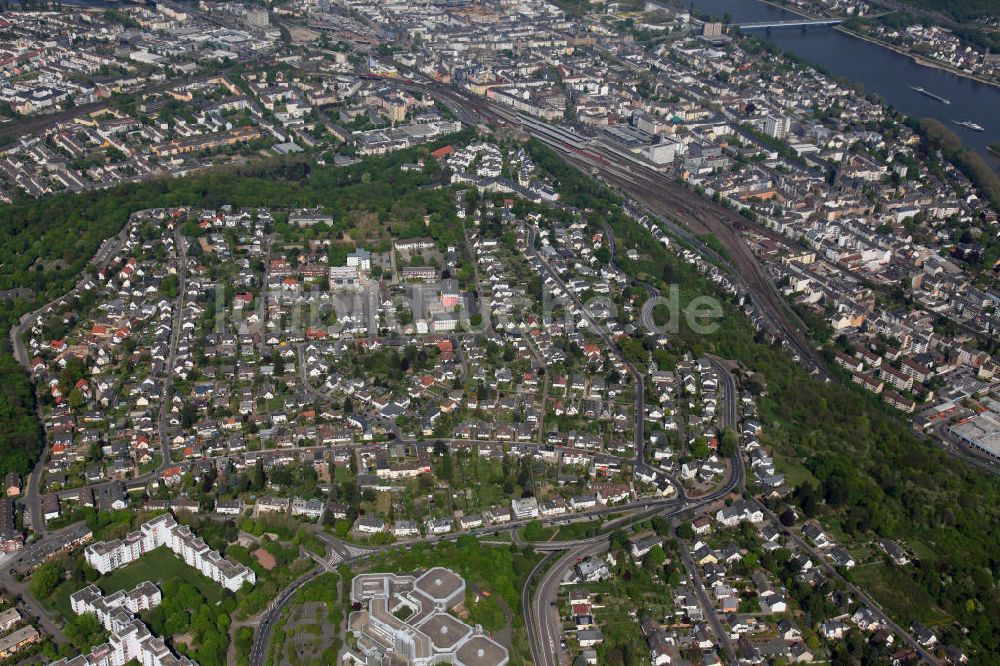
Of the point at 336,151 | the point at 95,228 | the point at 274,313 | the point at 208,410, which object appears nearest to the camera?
the point at 208,410

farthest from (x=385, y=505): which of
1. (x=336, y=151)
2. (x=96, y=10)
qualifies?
(x=96, y=10)

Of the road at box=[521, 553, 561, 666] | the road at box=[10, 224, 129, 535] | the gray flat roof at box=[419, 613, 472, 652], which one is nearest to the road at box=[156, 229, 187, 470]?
the road at box=[10, 224, 129, 535]

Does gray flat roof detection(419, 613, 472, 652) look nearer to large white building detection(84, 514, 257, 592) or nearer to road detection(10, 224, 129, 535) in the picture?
large white building detection(84, 514, 257, 592)

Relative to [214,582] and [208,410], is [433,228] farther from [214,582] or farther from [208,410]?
[214,582]

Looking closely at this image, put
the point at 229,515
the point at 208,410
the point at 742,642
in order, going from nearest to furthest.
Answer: the point at 742,642 → the point at 229,515 → the point at 208,410

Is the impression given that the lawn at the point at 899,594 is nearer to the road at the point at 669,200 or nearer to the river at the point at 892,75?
the road at the point at 669,200

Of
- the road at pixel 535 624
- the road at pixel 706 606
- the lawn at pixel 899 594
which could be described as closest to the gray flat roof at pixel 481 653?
the road at pixel 535 624
